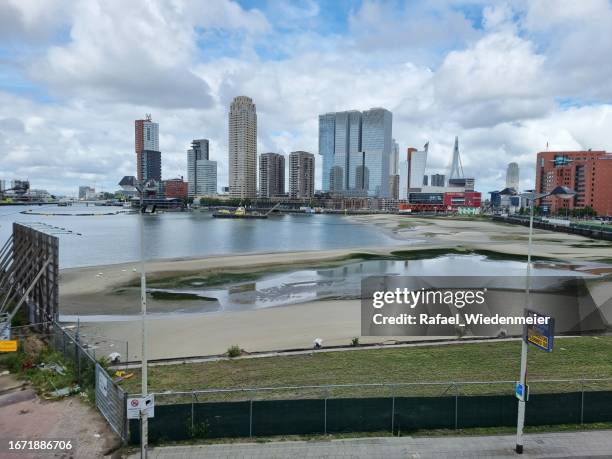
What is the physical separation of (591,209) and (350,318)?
571 ft

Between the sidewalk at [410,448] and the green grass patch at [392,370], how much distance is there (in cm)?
298

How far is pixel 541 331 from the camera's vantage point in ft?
40.7

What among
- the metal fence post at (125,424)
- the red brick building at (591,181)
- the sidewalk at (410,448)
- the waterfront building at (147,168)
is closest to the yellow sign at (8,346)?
the metal fence post at (125,424)

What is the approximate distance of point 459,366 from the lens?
19938 mm

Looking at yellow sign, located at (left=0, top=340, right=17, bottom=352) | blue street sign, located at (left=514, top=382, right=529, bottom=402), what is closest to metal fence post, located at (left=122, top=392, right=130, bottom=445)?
yellow sign, located at (left=0, top=340, right=17, bottom=352)

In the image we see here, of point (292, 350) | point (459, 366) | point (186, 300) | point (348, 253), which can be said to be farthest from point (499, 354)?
point (348, 253)

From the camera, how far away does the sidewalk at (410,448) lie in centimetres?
1232

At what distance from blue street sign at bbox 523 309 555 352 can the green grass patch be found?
165 inches

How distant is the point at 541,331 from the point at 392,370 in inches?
320

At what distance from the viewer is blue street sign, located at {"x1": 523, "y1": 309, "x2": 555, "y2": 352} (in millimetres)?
12023

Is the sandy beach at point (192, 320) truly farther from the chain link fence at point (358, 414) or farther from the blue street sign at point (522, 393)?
the blue street sign at point (522, 393)

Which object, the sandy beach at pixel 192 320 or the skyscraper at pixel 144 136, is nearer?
the skyscraper at pixel 144 136

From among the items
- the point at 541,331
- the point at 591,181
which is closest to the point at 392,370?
the point at 541,331

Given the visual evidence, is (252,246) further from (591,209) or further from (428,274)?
(591,209)
